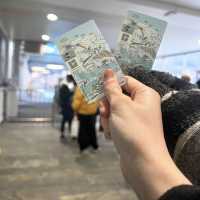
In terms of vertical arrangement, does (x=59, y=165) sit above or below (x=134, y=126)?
below

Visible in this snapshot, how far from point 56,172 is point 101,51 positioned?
11.2ft

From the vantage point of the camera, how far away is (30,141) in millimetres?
5688

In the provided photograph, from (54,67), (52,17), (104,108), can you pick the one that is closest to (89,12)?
(52,17)

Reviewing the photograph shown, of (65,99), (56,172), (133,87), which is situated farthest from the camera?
(65,99)

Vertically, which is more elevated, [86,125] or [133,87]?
[133,87]

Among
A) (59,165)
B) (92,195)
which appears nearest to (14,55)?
(59,165)

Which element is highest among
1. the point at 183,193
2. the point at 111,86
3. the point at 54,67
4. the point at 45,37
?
the point at 45,37

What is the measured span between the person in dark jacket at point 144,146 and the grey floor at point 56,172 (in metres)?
2.73

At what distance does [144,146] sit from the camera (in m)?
0.47

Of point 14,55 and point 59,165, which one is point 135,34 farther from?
point 14,55

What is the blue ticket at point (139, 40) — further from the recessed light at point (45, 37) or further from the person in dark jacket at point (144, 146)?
the recessed light at point (45, 37)

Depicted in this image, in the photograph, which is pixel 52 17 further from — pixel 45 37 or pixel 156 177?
pixel 156 177

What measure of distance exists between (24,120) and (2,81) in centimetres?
127

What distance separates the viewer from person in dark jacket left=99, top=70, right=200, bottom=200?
1.44 feet
